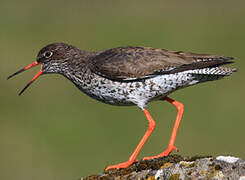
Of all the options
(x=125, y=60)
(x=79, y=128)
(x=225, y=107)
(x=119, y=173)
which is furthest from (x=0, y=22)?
Result: (x=119, y=173)

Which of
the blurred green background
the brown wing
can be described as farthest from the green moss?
the blurred green background

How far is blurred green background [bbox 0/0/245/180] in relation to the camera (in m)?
17.0

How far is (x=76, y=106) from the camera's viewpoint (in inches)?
818

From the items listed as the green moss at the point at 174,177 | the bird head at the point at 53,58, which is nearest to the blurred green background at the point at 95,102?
the bird head at the point at 53,58

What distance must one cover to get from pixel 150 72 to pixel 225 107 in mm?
11122

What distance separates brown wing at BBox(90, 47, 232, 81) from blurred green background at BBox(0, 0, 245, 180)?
6327 millimetres

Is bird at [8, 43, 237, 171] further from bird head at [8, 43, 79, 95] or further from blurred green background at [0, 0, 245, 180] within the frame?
blurred green background at [0, 0, 245, 180]

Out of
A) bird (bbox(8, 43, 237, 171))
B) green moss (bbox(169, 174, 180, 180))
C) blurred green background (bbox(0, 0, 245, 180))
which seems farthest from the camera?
blurred green background (bbox(0, 0, 245, 180))

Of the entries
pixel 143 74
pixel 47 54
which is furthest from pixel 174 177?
pixel 47 54

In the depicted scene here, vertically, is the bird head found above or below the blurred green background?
above

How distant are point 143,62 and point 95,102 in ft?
39.4

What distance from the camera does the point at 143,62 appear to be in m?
9.73

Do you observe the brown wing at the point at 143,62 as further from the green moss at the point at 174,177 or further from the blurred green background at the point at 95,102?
the blurred green background at the point at 95,102

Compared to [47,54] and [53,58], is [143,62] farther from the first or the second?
[47,54]
